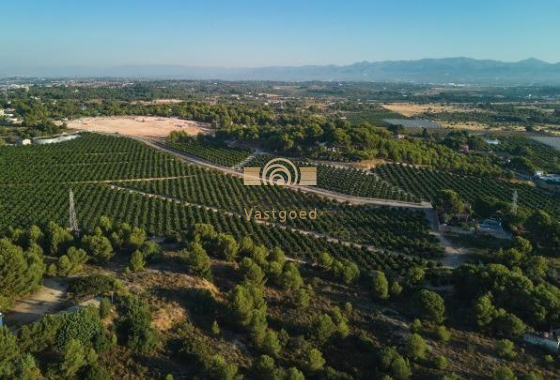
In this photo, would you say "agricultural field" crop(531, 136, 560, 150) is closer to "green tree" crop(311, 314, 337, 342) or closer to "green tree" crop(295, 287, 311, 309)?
"green tree" crop(295, 287, 311, 309)

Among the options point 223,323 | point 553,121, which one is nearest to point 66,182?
point 223,323

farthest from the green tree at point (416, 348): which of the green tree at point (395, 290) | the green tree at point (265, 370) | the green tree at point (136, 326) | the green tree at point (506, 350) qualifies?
the green tree at point (136, 326)

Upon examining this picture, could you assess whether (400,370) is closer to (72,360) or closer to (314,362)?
(314,362)

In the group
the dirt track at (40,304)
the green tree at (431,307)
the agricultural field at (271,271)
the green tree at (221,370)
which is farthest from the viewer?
the green tree at (431,307)

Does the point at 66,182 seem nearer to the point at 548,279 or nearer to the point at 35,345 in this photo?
the point at 35,345

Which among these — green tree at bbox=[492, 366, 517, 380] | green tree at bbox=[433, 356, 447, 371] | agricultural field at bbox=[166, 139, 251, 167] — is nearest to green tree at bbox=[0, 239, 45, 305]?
green tree at bbox=[433, 356, 447, 371]

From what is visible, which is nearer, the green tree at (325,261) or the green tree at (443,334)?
the green tree at (443,334)

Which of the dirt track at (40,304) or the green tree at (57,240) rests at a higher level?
the green tree at (57,240)

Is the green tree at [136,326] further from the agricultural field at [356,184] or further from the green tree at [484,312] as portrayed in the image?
the agricultural field at [356,184]
